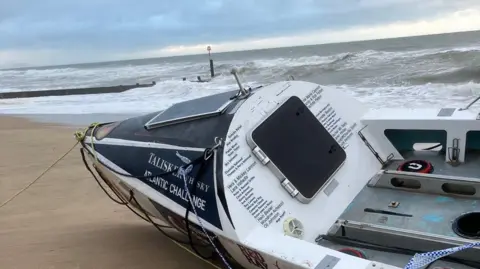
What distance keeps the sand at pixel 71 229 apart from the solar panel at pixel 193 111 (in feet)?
4.18

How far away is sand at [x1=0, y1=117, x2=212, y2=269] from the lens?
4.38m

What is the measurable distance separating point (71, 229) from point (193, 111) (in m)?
2.25

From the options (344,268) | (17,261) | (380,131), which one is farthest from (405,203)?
(17,261)

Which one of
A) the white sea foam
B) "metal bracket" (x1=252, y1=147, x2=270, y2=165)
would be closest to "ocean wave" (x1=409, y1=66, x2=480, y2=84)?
the white sea foam

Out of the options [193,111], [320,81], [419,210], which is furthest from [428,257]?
[320,81]

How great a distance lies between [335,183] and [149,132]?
5.01 feet

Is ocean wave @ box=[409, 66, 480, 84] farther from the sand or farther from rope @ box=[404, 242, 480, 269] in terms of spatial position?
rope @ box=[404, 242, 480, 269]

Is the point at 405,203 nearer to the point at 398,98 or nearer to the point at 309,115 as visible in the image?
the point at 309,115

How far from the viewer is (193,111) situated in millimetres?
3881

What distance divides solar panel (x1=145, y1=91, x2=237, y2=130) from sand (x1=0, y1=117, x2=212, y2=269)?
4.18 feet

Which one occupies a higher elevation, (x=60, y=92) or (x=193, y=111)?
(x=193, y=111)

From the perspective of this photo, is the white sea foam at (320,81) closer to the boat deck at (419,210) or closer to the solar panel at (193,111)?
the solar panel at (193,111)

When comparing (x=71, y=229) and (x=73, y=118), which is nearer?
(x=71, y=229)

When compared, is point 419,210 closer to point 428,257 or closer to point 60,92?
point 428,257
